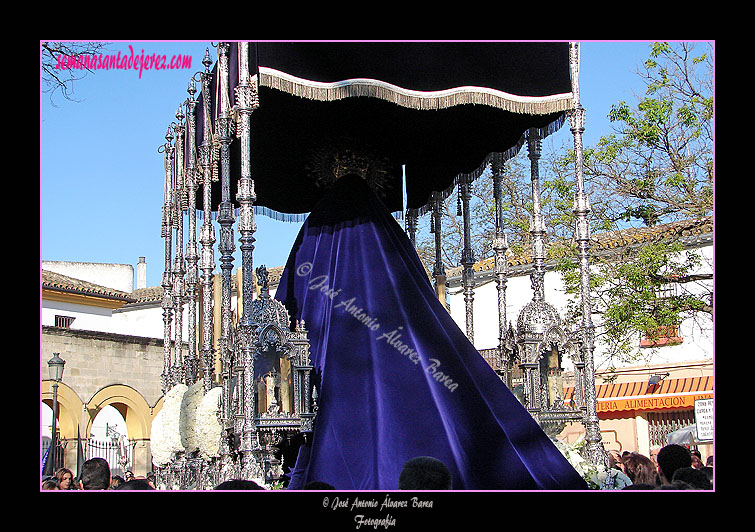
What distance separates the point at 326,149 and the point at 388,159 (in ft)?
2.90

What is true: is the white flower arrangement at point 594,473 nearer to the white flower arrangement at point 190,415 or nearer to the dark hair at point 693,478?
the dark hair at point 693,478

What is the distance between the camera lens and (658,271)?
1725 cm

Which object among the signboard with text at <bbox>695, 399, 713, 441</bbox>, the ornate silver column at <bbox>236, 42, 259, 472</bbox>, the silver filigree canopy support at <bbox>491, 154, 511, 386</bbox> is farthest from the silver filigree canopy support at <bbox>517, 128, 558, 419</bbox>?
the signboard with text at <bbox>695, 399, 713, 441</bbox>

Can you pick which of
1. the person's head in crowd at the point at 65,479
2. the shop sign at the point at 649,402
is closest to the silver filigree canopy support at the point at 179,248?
the person's head in crowd at the point at 65,479

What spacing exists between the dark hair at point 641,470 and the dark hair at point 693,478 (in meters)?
1.42

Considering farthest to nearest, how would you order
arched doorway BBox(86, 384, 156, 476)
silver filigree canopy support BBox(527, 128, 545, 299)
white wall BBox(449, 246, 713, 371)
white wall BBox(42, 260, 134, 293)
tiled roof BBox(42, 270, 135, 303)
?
white wall BBox(42, 260, 134, 293), tiled roof BBox(42, 270, 135, 303), arched doorway BBox(86, 384, 156, 476), white wall BBox(449, 246, 713, 371), silver filigree canopy support BBox(527, 128, 545, 299)

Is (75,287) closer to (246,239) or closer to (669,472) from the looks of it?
(246,239)

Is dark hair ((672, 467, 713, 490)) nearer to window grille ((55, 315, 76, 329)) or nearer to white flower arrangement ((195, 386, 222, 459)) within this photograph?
white flower arrangement ((195, 386, 222, 459))

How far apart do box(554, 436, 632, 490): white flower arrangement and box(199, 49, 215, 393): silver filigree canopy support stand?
467 cm

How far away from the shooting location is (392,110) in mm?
11219

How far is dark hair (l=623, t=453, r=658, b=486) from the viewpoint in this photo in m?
8.25

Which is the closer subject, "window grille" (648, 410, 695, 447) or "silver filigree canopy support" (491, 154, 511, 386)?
"silver filigree canopy support" (491, 154, 511, 386)

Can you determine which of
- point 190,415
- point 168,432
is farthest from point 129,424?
point 190,415
